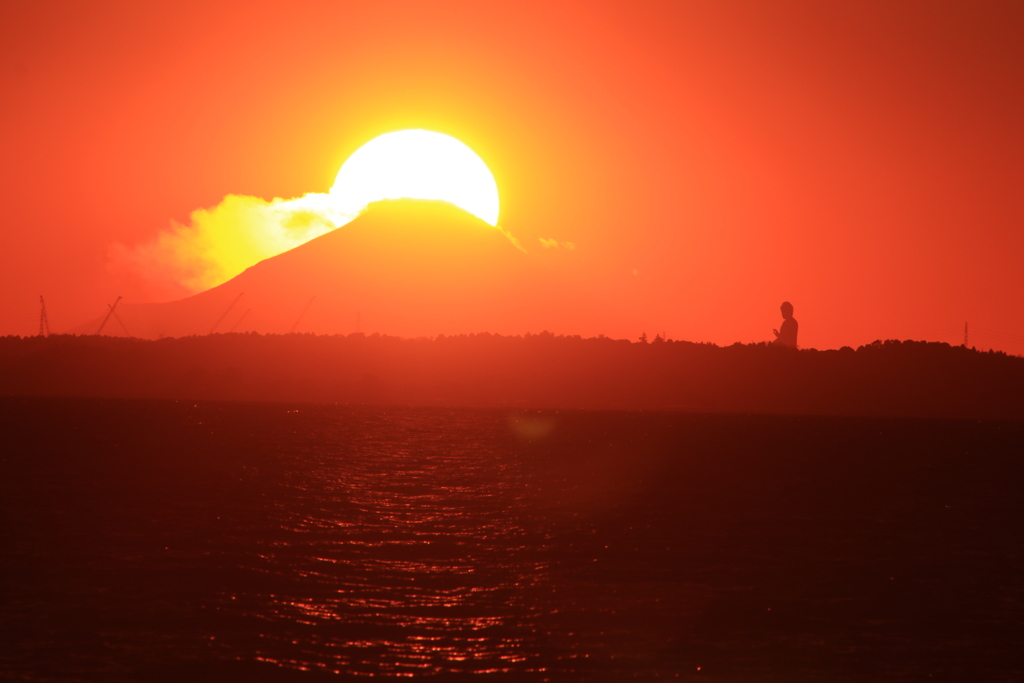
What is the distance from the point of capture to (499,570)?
39938mm

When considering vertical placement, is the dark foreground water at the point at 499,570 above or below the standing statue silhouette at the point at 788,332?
below

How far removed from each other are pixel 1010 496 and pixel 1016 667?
5561cm

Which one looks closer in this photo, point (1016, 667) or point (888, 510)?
point (1016, 667)

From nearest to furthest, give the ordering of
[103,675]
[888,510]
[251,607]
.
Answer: [103,675] < [251,607] < [888,510]

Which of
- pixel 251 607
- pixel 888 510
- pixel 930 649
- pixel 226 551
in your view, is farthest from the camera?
pixel 888 510

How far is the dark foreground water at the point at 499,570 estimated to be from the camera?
90.1ft

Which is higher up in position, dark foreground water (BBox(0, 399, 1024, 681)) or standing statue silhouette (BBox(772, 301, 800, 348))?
standing statue silhouette (BBox(772, 301, 800, 348))

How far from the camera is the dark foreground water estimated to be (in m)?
27.5

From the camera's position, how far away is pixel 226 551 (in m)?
43.2

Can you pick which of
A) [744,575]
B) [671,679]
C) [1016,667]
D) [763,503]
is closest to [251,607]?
[671,679]

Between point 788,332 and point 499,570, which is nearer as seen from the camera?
point 499,570

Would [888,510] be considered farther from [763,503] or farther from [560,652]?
[560,652]

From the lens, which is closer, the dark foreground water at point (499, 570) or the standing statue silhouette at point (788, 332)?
the dark foreground water at point (499, 570)

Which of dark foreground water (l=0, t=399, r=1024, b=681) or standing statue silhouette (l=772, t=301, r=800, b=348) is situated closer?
dark foreground water (l=0, t=399, r=1024, b=681)
